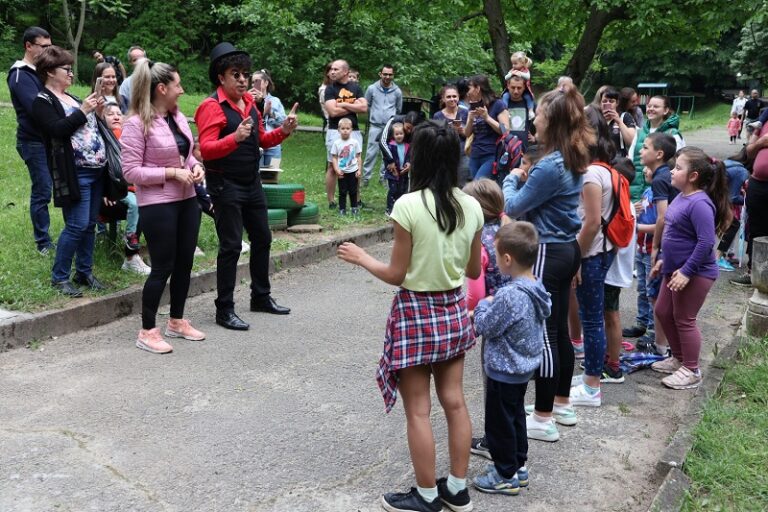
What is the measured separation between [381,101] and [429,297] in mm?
9454

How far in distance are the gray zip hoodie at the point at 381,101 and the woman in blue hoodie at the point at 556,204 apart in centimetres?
843

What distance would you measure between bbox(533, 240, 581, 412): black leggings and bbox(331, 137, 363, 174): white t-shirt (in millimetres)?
6209

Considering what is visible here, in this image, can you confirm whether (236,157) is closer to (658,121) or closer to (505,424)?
(505,424)

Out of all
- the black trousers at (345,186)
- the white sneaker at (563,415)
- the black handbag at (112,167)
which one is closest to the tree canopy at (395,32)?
the black trousers at (345,186)

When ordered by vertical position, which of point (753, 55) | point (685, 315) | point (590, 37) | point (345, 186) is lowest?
point (345, 186)

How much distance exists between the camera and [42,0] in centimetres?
3023

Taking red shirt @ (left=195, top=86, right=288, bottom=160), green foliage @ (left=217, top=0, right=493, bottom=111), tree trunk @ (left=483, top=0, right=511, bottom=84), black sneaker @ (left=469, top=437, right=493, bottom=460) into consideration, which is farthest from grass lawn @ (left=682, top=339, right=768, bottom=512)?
green foliage @ (left=217, top=0, right=493, bottom=111)

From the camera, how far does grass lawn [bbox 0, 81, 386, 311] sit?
6.07 metres

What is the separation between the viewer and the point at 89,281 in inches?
252

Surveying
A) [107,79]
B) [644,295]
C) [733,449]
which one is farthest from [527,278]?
[107,79]

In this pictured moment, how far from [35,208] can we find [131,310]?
154cm

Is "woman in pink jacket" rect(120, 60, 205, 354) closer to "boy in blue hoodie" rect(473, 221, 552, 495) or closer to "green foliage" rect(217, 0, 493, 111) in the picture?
"boy in blue hoodie" rect(473, 221, 552, 495)

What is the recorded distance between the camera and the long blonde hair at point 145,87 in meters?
5.35

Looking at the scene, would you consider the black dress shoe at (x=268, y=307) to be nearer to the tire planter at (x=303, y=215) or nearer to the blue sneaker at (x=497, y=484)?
the tire planter at (x=303, y=215)
